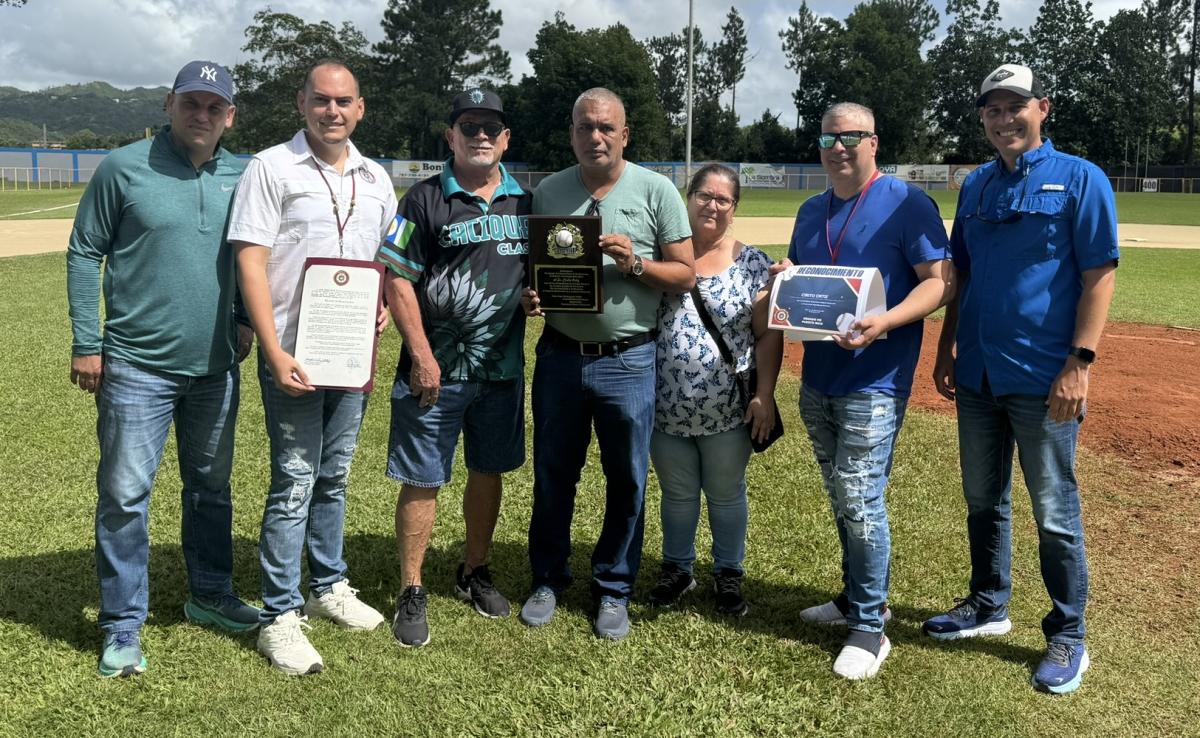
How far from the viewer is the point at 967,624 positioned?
13.6 ft

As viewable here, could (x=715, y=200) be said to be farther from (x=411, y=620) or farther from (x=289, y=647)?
(x=289, y=647)

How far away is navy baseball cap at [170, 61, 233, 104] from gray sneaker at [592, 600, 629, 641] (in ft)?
8.49

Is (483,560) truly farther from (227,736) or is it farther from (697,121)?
(697,121)

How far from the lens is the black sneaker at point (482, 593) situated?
426 cm

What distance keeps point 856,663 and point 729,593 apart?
0.71 m

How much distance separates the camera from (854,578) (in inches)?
153

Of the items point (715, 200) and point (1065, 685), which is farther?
point (715, 200)

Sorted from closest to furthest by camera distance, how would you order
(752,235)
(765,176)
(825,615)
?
(825,615)
(752,235)
(765,176)

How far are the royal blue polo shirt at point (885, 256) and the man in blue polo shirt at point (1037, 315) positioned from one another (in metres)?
0.22

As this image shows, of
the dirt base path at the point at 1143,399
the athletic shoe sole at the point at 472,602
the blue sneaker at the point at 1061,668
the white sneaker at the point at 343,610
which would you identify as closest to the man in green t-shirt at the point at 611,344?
the athletic shoe sole at the point at 472,602

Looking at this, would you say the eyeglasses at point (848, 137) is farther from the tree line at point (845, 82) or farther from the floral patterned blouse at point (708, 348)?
the tree line at point (845, 82)

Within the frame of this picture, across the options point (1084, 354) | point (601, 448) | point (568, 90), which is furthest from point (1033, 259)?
point (568, 90)

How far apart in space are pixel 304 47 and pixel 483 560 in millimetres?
64126

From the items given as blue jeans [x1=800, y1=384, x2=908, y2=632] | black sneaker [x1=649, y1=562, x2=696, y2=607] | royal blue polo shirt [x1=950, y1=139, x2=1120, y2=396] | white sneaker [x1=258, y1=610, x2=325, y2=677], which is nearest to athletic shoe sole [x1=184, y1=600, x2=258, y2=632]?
white sneaker [x1=258, y1=610, x2=325, y2=677]
